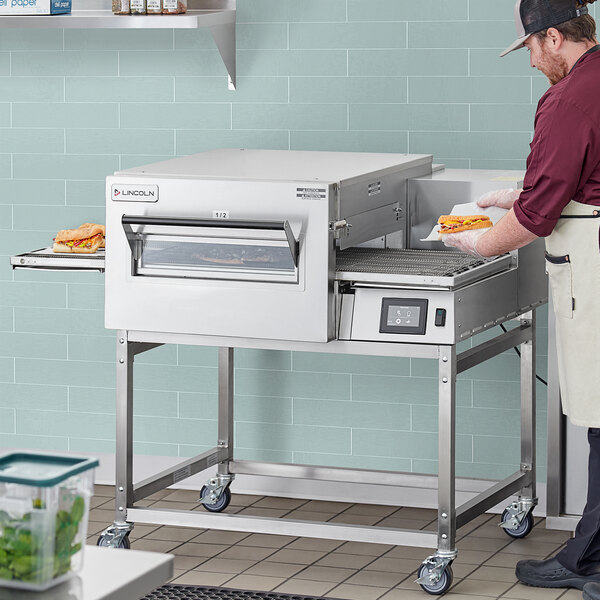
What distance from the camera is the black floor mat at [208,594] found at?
3663mm

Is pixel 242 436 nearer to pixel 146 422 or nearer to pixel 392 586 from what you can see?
pixel 146 422

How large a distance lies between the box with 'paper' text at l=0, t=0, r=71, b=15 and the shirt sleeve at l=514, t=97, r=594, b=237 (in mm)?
1899

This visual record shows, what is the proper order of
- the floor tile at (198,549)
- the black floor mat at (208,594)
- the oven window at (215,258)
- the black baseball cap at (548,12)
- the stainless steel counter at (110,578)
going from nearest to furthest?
the stainless steel counter at (110,578), the black baseball cap at (548,12), the oven window at (215,258), the black floor mat at (208,594), the floor tile at (198,549)

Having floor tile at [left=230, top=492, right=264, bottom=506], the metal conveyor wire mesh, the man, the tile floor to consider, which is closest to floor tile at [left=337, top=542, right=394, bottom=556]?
the tile floor

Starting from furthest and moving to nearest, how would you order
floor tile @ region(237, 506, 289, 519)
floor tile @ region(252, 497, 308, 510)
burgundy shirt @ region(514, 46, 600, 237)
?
floor tile @ region(252, 497, 308, 510) < floor tile @ region(237, 506, 289, 519) < burgundy shirt @ region(514, 46, 600, 237)

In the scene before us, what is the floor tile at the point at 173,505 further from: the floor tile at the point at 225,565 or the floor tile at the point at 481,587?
the floor tile at the point at 481,587

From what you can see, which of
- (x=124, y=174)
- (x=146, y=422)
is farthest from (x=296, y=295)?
(x=146, y=422)

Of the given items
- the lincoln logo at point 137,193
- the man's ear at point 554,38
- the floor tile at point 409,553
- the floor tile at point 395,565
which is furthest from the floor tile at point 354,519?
the man's ear at point 554,38

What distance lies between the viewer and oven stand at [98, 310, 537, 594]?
3.64 m

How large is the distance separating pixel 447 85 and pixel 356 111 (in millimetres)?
341

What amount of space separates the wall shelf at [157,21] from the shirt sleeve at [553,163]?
4.44 ft

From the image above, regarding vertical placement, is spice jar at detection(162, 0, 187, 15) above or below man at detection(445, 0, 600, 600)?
above

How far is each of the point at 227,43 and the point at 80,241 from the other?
1.02 m

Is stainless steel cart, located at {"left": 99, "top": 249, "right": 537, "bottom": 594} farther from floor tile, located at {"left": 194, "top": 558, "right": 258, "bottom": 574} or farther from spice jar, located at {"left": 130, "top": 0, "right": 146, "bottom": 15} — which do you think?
spice jar, located at {"left": 130, "top": 0, "right": 146, "bottom": 15}
